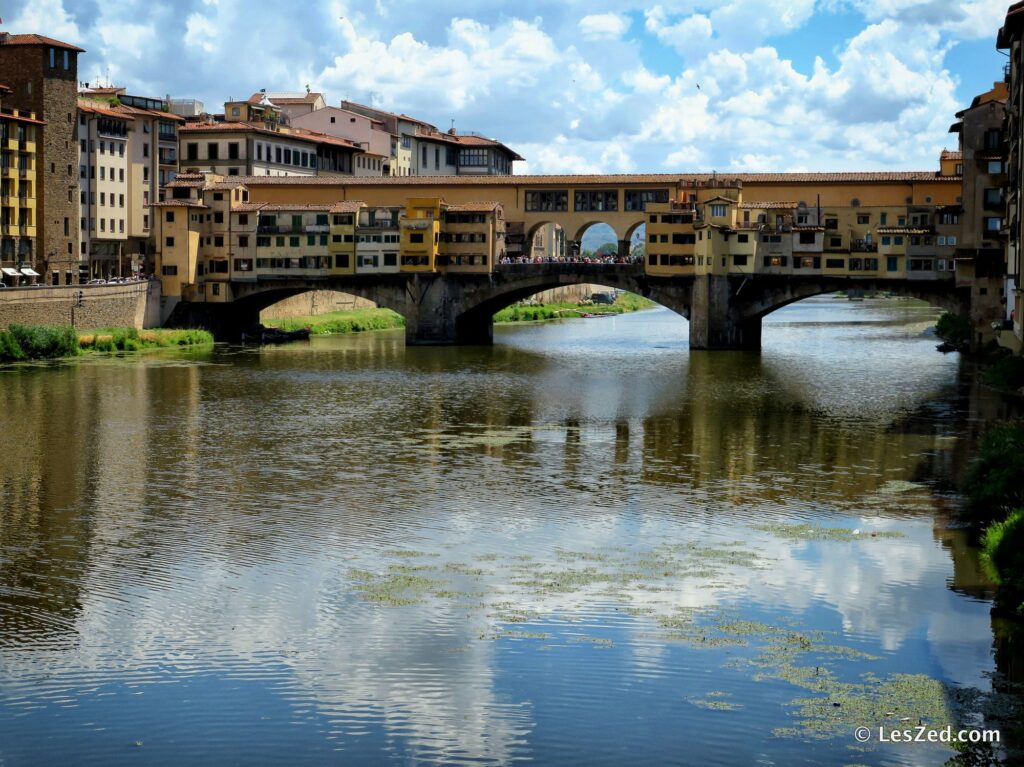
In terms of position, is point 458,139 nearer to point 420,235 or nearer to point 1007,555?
point 420,235

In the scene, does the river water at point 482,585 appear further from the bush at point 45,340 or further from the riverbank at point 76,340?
the bush at point 45,340

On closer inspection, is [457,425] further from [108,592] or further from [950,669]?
[950,669]

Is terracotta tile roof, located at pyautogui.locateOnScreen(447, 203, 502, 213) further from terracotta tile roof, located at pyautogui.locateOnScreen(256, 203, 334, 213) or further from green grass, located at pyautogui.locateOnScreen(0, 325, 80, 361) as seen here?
green grass, located at pyautogui.locateOnScreen(0, 325, 80, 361)

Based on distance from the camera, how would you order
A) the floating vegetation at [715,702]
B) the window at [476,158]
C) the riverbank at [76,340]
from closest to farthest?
the floating vegetation at [715,702], the riverbank at [76,340], the window at [476,158]

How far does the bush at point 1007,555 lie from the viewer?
19.4 m

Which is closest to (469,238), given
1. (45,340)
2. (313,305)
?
(313,305)

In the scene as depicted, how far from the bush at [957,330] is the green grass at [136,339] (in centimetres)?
3163

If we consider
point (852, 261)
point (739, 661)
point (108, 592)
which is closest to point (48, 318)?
point (852, 261)

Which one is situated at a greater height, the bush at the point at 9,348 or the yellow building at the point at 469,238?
the yellow building at the point at 469,238

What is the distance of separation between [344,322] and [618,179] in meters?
17.0

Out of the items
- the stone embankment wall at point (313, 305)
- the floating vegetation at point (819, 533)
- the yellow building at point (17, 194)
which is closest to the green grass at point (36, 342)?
the yellow building at point (17, 194)

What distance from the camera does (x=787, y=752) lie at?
14.6m

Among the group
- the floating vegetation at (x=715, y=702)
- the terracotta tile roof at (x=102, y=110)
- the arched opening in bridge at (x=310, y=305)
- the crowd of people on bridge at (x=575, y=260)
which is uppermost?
the terracotta tile roof at (x=102, y=110)

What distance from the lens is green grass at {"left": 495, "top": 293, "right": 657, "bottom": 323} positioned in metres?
89.4
